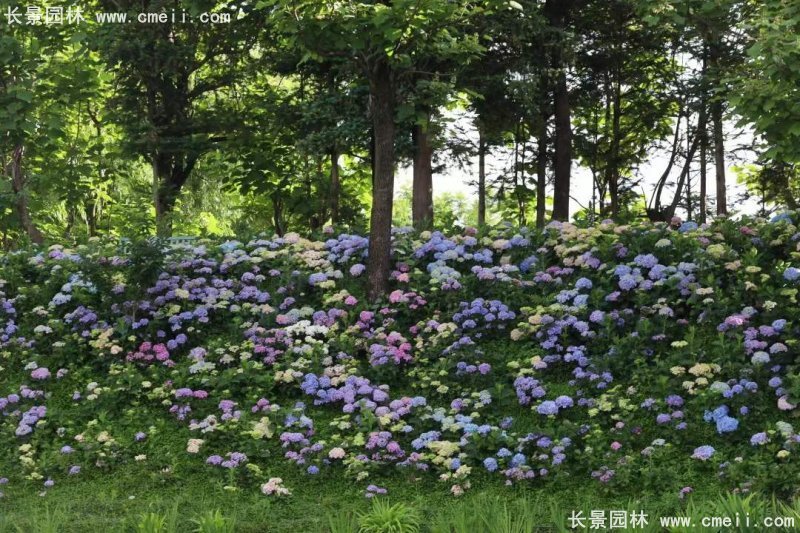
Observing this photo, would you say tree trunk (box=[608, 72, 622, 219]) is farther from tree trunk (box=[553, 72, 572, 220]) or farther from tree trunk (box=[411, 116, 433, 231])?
tree trunk (box=[411, 116, 433, 231])

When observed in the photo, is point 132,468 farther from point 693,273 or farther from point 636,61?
point 636,61

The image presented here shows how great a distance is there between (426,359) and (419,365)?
0.47ft

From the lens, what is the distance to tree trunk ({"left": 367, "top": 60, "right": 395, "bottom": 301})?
842cm

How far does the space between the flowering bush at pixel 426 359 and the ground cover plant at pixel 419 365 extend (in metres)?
0.02

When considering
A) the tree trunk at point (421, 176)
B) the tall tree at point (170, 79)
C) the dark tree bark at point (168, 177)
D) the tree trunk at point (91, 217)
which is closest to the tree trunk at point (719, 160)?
the tree trunk at point (421, 176)

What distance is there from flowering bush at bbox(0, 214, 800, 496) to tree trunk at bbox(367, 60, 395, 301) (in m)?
0.24

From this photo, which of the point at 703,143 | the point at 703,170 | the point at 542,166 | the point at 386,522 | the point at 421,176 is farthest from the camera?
the point at 703,170

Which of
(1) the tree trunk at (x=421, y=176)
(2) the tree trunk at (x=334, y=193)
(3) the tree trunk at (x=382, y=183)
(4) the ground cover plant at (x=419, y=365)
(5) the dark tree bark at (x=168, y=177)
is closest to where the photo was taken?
(4) the ground cover plant at (x=419, y=365)

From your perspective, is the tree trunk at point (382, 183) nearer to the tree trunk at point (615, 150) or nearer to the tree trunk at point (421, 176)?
the tree trunk at point (421, 176)

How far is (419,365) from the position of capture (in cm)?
752

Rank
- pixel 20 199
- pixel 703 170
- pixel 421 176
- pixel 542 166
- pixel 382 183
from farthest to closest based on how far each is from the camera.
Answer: pixel 703 170
pixel 542 166
pixel 20 199
pixel 421 176
pixel 382 183

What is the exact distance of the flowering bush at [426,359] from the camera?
20.1 ft

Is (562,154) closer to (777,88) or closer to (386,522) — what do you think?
(777,88)

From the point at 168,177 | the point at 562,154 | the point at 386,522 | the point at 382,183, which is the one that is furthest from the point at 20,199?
the point at 386,522
